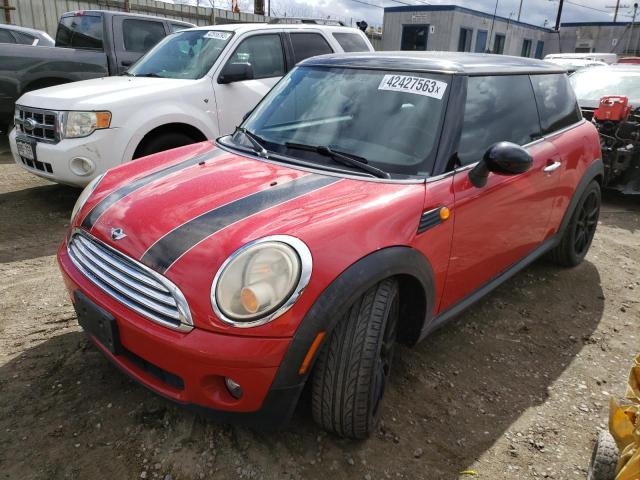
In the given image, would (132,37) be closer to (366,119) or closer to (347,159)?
(366,119)

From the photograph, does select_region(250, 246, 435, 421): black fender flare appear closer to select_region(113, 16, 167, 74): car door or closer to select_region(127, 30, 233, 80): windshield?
select_region(127, 30, 233, 80): windshield

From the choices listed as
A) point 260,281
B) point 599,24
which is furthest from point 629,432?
point 599,24

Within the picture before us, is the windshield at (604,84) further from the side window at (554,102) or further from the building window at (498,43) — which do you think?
the building window at (498,43)

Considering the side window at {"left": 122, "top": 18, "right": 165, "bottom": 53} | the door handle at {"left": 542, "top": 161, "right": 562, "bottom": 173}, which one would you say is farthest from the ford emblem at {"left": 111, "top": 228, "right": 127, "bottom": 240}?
the side window at {"left": 122, "top": 18, "right": 165, "bottom": 53}

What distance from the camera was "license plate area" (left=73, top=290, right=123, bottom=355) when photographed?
1.99 metres

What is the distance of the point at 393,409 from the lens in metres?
2.48

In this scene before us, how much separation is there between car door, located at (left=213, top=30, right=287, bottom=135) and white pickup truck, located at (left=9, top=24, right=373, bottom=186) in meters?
0.01

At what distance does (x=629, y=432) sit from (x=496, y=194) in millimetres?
1307

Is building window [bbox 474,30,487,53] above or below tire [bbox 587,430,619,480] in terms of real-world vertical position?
above

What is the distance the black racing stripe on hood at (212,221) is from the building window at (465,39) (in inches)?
1223

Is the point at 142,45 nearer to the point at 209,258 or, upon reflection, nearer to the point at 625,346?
the point at 209,258

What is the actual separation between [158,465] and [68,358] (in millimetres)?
962

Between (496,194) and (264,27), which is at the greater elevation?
(264,27)

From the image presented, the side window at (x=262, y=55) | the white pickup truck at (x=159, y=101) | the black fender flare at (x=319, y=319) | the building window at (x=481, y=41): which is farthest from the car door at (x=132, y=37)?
the building window at (x=481, y=41)
